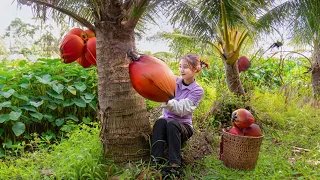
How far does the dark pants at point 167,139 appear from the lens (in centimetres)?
208

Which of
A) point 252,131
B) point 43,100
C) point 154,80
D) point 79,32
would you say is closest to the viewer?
point 154,80

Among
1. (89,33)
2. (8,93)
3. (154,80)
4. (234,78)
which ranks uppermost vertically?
(89,33)

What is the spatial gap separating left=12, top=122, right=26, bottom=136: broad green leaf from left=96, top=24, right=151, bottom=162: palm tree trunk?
1.25 meters

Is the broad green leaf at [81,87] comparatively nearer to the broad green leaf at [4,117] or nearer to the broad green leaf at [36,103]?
the broad green leaf at [36,103]

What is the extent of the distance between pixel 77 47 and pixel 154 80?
1.55ft

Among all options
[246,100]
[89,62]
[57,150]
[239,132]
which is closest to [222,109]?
[246,100]

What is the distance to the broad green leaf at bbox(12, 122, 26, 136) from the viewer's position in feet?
9.70

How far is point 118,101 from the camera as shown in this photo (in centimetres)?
199

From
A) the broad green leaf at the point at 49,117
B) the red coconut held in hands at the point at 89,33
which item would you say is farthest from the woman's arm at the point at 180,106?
the broad green leaf at the point at 49,117

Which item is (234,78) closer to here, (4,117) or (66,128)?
(66,128)

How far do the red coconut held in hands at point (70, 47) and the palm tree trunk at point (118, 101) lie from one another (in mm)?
345

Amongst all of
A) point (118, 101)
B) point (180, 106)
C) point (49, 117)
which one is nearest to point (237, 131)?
point (180, 106)

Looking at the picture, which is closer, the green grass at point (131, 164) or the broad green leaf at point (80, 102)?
the green grass at point (131, 164)

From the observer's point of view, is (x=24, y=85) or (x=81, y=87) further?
(x=81, y=87)
